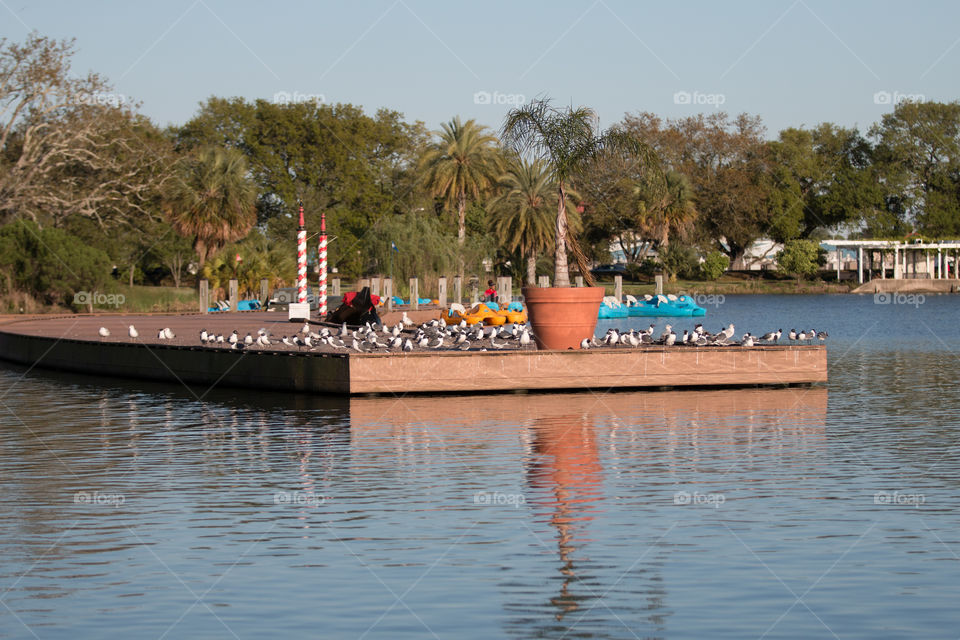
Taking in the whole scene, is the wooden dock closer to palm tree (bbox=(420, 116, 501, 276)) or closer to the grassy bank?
the grassy bank

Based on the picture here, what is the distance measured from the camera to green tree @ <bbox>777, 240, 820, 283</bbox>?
115 metres

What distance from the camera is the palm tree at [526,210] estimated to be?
85.4 m

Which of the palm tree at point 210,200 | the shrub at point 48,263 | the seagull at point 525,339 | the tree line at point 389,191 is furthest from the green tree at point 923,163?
the seagull at point 525,339

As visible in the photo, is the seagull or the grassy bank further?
the grassy bank

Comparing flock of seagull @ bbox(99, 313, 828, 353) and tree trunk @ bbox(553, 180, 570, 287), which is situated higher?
tree trunk @ bbox(553, 180, 570, 287)

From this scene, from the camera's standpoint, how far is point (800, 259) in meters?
115

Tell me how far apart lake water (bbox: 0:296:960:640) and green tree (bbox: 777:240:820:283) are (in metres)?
93.5

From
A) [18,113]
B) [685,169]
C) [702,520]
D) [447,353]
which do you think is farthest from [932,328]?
[685,169]

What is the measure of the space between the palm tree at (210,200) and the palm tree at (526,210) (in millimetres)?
20632

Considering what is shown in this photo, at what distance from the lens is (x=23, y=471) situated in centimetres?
1683

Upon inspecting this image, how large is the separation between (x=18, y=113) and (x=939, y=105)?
91.5 m

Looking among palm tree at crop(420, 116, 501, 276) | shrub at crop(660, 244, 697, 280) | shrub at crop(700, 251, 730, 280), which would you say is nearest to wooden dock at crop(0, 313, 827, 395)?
palm tree at crop(420, 116, 501, 276)

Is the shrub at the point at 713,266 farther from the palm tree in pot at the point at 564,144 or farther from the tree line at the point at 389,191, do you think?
the palm tree in pot at the point at 564,144

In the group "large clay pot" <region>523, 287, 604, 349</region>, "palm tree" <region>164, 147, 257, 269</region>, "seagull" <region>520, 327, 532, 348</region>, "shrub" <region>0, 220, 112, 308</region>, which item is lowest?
"seagull" <region>520, 327, 532, 348</region>
